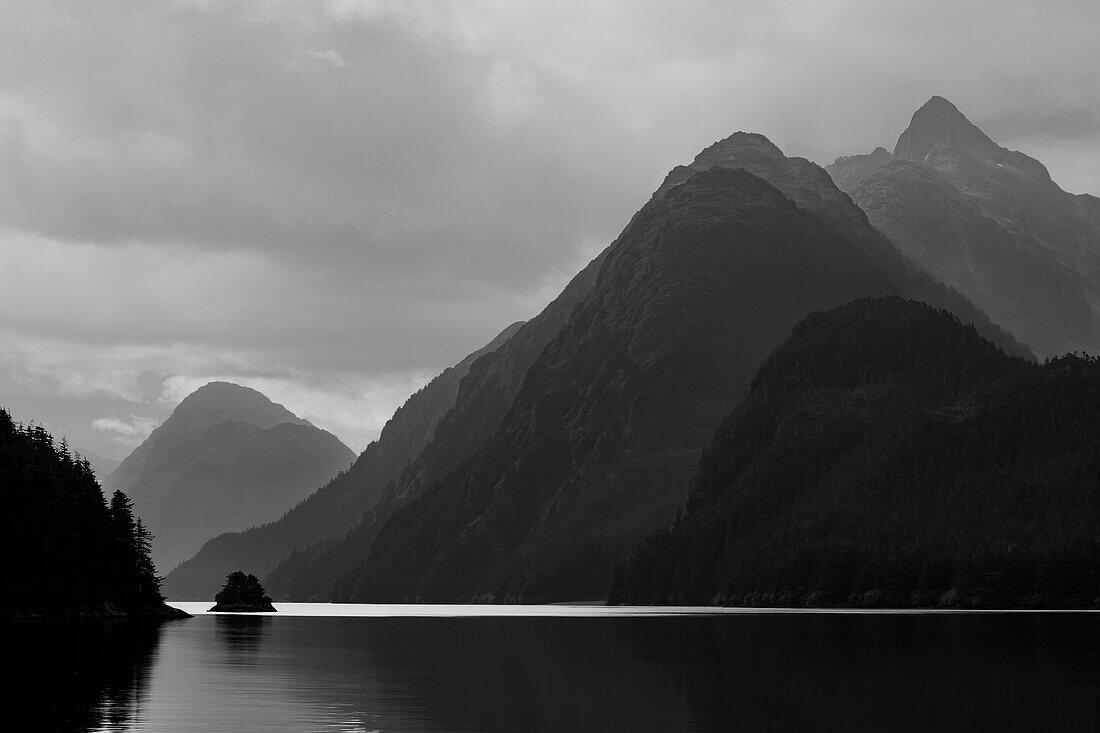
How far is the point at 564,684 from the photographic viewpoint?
9419 cm

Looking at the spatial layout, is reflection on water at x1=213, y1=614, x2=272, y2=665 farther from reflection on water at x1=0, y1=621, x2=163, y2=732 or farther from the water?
reflection on water at x1=0, y1=621, x2=163, y2=732

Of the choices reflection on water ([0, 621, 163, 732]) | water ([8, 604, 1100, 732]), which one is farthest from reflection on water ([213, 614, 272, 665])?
reflection on water ([0, 621, 163, 732])

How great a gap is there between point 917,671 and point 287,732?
51.5 m

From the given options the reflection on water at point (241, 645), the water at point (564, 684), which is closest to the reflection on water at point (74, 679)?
the water at point (564, 684)

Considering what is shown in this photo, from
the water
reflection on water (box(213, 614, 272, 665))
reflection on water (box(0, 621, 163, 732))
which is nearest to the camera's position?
reflection on water (box(0, 621, 163, 732))

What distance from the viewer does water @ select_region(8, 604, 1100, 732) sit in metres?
72.3

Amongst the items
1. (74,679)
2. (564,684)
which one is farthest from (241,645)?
(564,684)

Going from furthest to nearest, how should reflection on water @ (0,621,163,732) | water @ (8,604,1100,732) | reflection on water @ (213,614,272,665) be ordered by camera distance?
reflection on water @ (213,614,272,665), water @ (8,604,1100,732), reflection on water @ (0,621,163,732)

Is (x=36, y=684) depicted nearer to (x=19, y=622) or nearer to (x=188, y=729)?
(x=188, y=729)

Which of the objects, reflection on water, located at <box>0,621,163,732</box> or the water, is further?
the water

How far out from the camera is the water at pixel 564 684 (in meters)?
72.3

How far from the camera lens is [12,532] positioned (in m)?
187

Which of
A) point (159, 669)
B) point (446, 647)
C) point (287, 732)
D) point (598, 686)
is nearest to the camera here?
point (287, 732)

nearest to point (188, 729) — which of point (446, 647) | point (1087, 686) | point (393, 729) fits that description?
point (393, 729)
